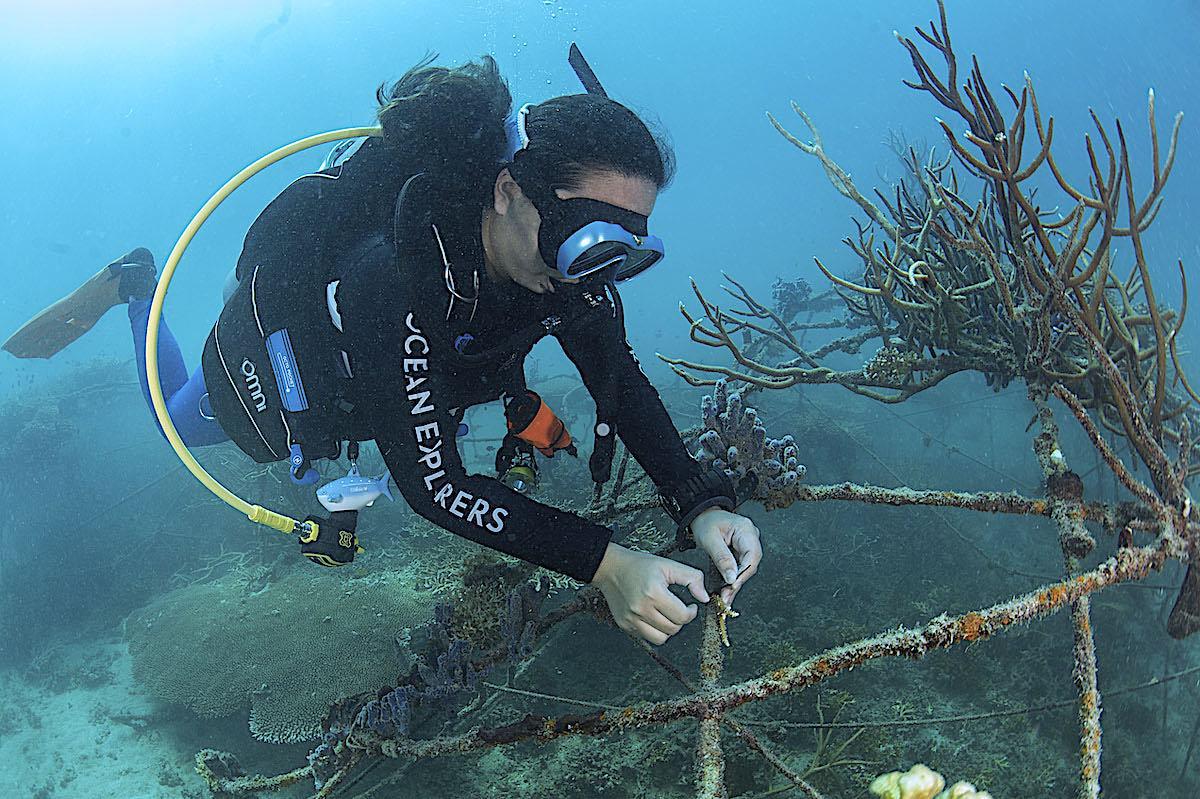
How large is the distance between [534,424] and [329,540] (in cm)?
106

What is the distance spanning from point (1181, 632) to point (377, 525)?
8.17m

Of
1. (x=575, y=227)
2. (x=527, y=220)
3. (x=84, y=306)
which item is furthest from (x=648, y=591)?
(x=84, y=306)

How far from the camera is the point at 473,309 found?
236 centimetres

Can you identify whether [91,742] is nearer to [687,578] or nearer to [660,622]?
[660,622]

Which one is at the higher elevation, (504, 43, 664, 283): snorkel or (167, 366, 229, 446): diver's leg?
(504, 43, 664, 283): snorkel

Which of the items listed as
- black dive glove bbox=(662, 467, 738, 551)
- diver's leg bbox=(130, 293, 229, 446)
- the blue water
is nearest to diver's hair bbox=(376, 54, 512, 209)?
the blue water

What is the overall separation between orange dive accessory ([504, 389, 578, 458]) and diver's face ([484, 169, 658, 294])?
0.74m

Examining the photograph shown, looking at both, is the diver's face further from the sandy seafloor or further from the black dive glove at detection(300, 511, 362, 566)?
the sandy seafloor

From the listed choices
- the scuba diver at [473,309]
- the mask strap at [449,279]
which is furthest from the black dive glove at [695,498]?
the mask strap at [449,279]

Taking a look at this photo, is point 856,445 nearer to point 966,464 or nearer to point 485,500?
point 966,464

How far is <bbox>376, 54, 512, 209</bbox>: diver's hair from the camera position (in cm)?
228

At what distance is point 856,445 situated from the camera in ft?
26.3

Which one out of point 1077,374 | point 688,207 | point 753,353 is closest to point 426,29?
point 688,207

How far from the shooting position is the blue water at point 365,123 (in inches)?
285
